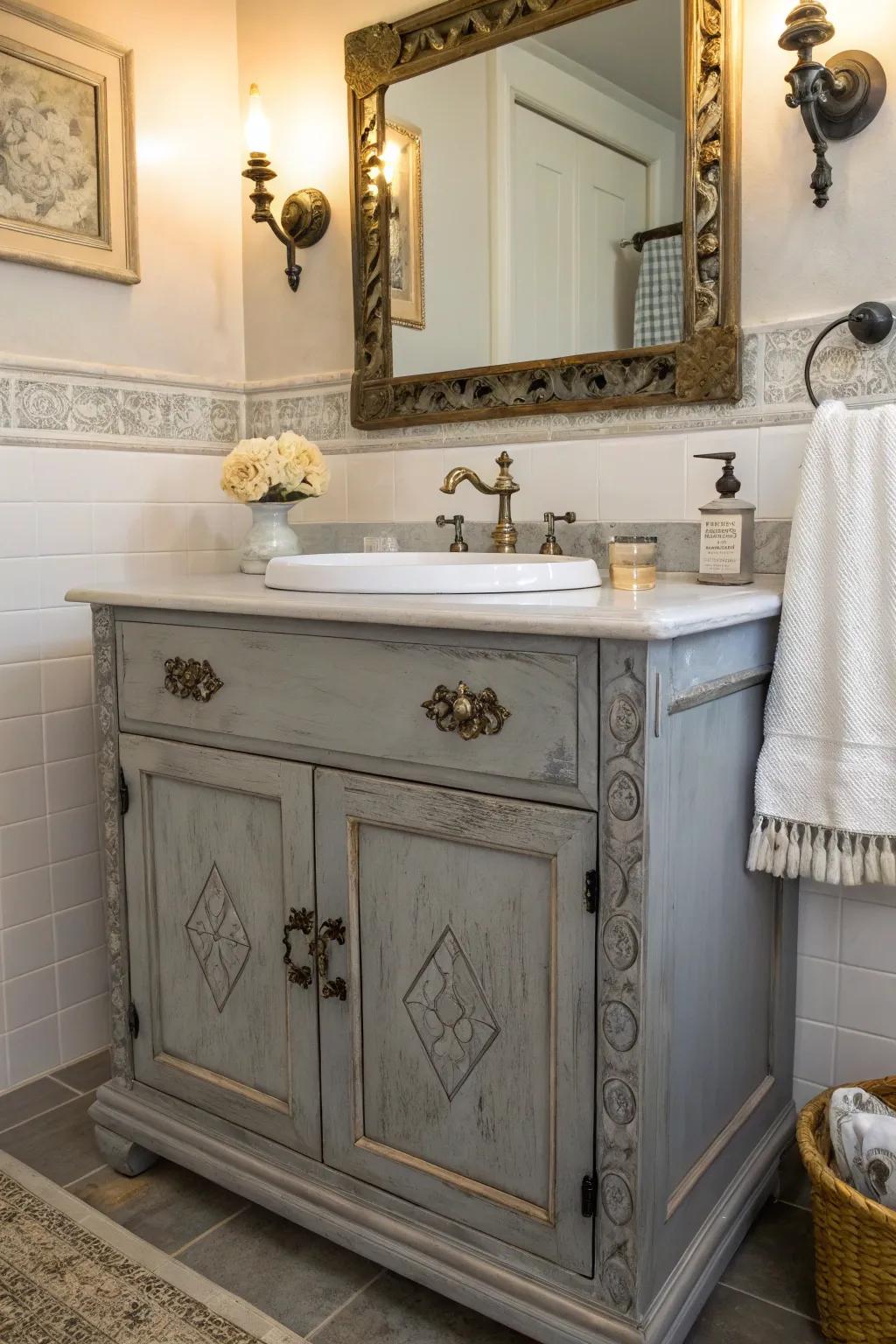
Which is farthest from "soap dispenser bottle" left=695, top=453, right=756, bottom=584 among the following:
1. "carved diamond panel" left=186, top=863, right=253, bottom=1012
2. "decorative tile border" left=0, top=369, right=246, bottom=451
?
"decorative tile border" left=0, top=369, right=246, bottom=451

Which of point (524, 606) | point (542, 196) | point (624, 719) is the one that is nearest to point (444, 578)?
point (524, 606)

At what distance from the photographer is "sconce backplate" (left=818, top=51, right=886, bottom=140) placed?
1.43 m

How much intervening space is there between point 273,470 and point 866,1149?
1.36 m

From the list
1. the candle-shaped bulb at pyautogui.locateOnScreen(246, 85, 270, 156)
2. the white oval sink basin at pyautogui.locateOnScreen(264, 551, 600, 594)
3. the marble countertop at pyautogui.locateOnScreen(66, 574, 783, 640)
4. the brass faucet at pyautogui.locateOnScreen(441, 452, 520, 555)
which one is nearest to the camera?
the marble countertop at pyautogui.locateOnScreen(66, 574, 783, 640)

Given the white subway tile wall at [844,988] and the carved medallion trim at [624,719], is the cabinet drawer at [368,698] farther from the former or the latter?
the white subway tile wall at [844,988]

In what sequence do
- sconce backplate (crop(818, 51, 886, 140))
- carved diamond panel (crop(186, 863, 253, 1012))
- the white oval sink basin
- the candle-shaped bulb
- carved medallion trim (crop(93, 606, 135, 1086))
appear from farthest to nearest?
the candle-shaped bulb, carved medallion trim (crop(93, 606, 135, 1086)), carved diamond panel (crop(186, 863, 253, 1012)), sconce backplate (crop(818, 51, 886, 140)), the white oval sink basin

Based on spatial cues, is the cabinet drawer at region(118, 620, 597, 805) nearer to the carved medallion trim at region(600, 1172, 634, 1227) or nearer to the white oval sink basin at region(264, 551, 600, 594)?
the white oval sink basin at region(264, 551, 600, 594)

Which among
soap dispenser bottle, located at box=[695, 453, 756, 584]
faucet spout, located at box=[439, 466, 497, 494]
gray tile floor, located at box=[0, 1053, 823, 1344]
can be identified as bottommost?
gray tile floor, located at box=[0, 1053, 823, 1344]

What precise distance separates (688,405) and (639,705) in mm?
735

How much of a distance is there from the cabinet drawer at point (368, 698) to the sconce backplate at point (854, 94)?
34.8 inches

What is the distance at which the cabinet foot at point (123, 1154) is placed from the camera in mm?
1705

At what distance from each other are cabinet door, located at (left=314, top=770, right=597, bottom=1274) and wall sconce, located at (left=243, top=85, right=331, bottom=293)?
1.22 metres

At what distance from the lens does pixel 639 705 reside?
43.3 inches

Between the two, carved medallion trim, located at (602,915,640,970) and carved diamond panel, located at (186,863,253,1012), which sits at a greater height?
carved medallion trim, located at (602,915,640,970)
